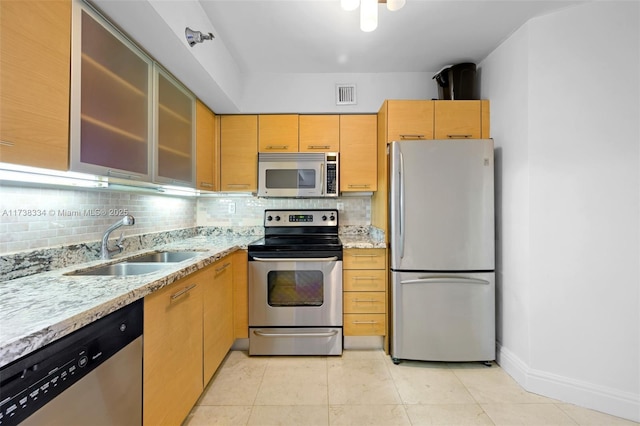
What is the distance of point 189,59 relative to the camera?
5.34 ft

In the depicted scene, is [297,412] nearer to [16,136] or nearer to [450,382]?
[450,382]

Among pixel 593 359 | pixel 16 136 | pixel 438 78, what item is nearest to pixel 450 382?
pixel 593 359

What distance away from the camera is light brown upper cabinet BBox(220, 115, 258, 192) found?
258cm

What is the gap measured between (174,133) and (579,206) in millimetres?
2717


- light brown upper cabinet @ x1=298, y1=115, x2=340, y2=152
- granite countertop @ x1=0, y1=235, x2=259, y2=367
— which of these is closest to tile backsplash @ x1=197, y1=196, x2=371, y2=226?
light brown upper cabinet @ x1=298, y1=115, x2=340, y2=152

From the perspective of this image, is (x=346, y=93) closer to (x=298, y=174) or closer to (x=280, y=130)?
(x=280, y=130)

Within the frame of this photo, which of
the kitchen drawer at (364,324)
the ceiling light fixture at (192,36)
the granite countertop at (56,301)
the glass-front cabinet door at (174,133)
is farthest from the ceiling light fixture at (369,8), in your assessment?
the kitchen drawer at (364,324)

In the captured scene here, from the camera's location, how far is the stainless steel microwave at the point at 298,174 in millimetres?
2508

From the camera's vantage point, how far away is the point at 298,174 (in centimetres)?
252

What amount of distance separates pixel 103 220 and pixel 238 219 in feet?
4.23

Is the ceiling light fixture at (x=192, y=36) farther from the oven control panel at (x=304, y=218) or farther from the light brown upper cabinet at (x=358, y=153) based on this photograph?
the oven control panel at (x=304, y=218)

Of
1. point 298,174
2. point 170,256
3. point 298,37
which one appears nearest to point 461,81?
point 298,37

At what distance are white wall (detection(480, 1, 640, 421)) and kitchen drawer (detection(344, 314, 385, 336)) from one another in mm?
946

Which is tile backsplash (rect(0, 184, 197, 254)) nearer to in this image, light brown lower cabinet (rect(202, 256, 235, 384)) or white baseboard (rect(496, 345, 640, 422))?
light brown lower cabinet (rect(202, 256, 235, 384))
